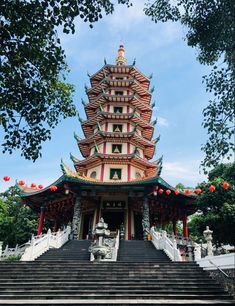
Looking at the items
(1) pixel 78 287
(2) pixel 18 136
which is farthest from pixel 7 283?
(2) pixel 18 136

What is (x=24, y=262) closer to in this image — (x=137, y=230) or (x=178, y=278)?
(x=178, y=278)

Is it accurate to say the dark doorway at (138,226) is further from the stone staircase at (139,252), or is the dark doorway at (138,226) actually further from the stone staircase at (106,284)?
the stone staircase at (106,284)

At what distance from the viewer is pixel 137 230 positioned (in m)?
18.6

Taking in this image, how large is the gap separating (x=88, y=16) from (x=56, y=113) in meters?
2.90

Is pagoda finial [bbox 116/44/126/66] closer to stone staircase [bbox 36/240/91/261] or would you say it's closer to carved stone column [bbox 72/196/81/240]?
carved stone column [bbox 72/196/81/240]

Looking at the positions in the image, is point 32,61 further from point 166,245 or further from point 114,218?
point 114,218

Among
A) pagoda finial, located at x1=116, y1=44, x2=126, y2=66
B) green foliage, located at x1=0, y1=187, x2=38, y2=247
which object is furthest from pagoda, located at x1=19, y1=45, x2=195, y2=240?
green foliage, located at x1=0, y1=187, x2=38, y2=247

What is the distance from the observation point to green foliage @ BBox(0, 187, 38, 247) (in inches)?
930

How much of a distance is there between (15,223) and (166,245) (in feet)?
57.2

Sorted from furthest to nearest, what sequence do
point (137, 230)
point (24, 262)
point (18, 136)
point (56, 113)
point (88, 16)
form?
point (137, 230) → point (24, 262) → point (56, 113) → point (18, 136) → point (88, 16)

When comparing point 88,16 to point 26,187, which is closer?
point 88,16

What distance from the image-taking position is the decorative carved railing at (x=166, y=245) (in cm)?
1085

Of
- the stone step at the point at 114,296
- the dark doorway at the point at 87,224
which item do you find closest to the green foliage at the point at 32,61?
the stone step at the point at 114,296

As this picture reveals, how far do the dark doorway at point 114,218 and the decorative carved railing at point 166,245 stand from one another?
15.8ft
